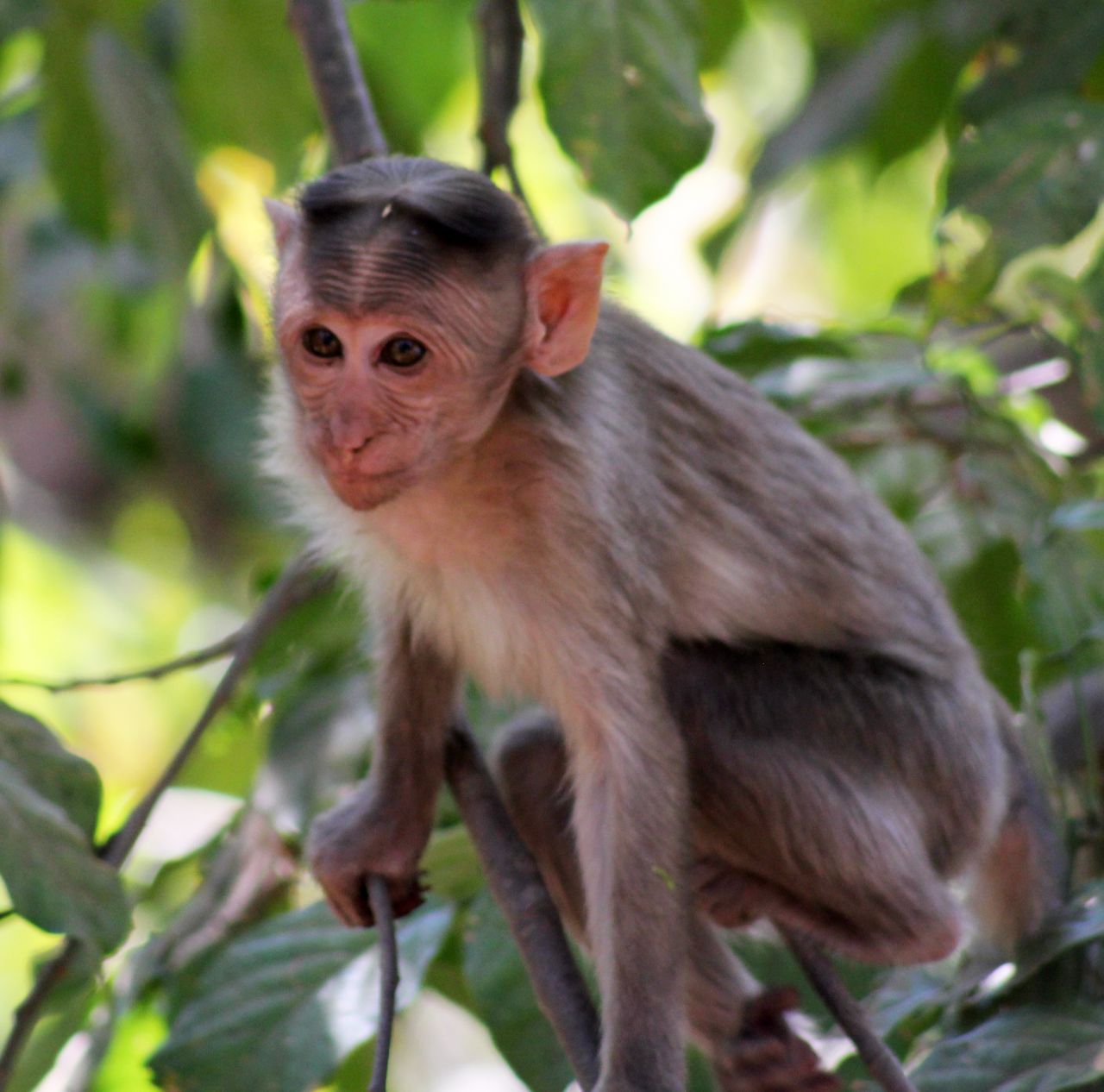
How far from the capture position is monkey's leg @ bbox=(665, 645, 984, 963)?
13.0ft

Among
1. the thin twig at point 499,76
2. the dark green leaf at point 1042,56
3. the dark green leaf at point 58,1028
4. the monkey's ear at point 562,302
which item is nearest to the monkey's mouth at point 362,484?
the monkey's ear at point 562,302

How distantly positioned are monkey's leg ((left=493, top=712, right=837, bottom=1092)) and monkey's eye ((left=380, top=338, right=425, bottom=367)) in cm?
112

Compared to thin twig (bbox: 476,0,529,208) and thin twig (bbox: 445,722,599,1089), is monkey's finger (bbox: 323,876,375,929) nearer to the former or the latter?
thin twig (bbox: 445,722,599,1089)

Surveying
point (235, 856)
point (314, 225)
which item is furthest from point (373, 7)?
point (235, 856)

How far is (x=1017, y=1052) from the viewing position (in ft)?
11.9

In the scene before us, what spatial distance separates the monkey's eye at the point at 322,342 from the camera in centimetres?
356

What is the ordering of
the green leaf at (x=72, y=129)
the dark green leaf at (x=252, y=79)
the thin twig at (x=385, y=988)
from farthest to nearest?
the dark green leaf at (x=252, y=79) → the green leaf at (x=72, y=129) → the thin twig at (x=385, y=988)

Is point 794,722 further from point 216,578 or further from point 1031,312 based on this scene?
point 216,578

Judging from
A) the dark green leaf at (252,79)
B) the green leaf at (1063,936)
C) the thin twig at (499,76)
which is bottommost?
the green leaf at (1063,936)

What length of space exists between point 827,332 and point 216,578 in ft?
24.6

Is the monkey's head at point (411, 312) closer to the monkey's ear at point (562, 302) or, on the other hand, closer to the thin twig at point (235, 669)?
the monkey's ear at point (562, 302)

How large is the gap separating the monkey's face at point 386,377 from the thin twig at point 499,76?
118 cm

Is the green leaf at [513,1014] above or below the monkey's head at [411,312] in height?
Result: below

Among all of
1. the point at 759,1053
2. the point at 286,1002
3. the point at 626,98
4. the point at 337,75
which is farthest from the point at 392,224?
the point at 759,1053
